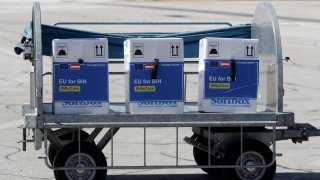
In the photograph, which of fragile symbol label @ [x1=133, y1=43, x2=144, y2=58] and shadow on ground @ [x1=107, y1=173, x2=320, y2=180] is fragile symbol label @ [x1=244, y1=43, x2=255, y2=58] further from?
shadow on ground @ [x1=107, y1=173, x2=320, y2=180]

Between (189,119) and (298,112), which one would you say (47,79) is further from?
(189,119)

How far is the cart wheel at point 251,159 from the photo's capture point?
27.5 ft

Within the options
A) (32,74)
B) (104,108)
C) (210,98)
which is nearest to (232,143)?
(210,98)

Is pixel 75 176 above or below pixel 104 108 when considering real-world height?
below

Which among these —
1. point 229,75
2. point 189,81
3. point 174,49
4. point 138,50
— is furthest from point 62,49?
point 189,81

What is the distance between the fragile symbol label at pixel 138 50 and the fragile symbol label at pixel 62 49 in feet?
1.86

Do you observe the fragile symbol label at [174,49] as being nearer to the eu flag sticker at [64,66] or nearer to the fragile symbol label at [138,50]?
the fragile symbol label at [138,50]

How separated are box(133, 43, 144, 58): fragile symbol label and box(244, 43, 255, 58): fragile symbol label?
883 mm

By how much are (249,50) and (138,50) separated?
0.94 m

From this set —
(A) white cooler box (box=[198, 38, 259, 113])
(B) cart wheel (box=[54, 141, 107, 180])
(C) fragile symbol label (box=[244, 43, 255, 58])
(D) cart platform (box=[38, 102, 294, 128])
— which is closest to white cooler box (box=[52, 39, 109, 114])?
(D) cart platform (box=[38, 102, 294, 128])

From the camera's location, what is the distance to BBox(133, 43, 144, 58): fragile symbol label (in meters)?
8.18

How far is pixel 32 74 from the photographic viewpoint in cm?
861

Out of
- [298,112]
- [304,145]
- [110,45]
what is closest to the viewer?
[110,45]

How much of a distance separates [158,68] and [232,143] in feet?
3.15
